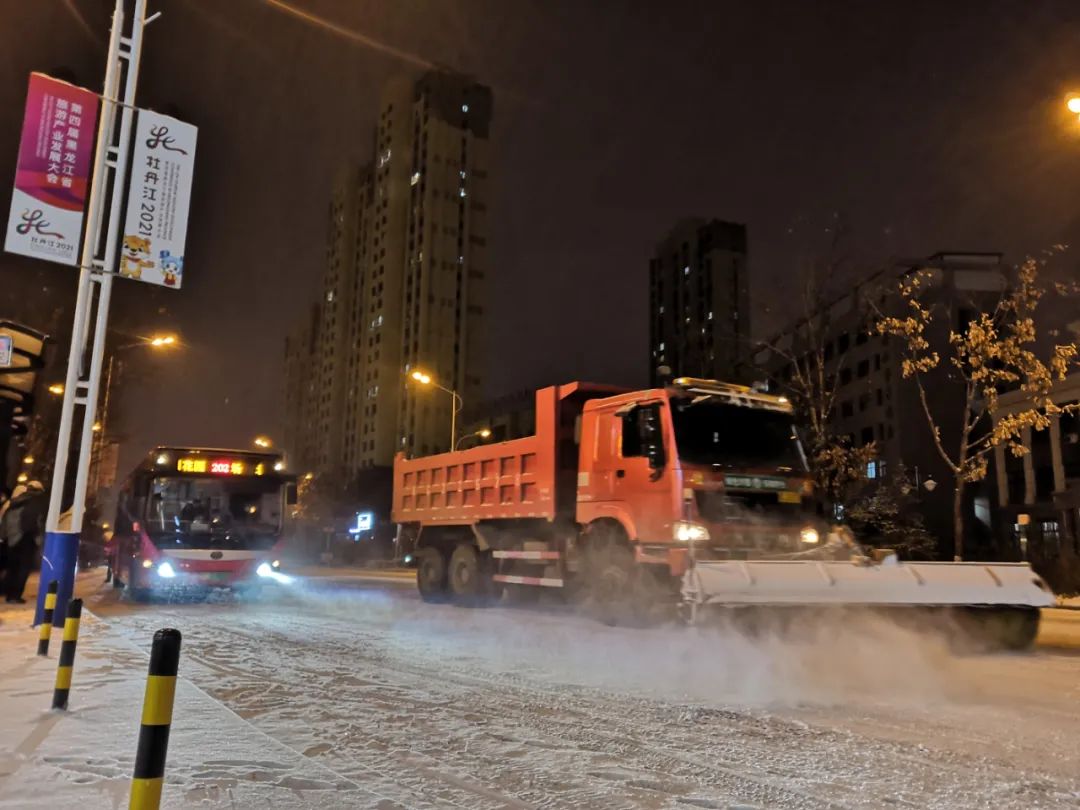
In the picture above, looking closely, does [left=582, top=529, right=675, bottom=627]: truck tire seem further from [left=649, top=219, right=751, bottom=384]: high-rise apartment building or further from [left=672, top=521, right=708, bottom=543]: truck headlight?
[left=649, top=219, right=751, bottom=384]: high-rise apartment building

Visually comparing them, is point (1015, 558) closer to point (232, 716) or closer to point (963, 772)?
point (963, 772)

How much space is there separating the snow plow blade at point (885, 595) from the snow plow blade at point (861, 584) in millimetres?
10

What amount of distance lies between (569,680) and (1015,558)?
66.6ft

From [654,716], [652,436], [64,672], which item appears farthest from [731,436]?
Answer: [64,672]

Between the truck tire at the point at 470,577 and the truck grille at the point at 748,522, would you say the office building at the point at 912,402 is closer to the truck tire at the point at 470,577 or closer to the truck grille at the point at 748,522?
the truck tire at the point at 470,577

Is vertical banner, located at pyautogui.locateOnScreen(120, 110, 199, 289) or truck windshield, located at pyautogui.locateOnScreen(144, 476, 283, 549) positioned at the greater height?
vertical banner, located at pyautogui.locateOnScreen(120, 110, 199, 289)

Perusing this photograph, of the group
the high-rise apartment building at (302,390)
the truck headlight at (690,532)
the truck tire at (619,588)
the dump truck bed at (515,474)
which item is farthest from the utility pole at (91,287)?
the high-rise apartment building at (302,390)

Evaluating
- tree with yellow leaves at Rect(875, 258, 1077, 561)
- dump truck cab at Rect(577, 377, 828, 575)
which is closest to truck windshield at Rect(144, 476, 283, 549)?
dump truck cab at Rect(577, 377, 828, 575)

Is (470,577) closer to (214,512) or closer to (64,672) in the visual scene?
(214,512)

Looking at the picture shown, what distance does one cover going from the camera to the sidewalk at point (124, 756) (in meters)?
4.12

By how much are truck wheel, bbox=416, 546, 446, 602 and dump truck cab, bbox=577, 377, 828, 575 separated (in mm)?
4732

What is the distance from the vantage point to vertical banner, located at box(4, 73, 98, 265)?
32.4ft

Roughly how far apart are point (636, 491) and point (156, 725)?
26.3 ft

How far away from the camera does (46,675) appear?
7.33m
